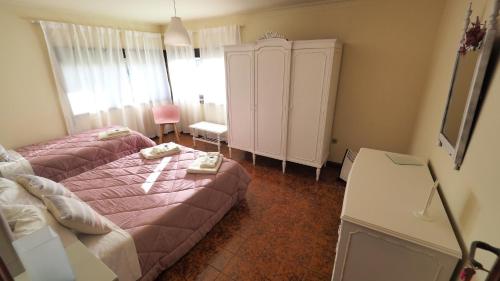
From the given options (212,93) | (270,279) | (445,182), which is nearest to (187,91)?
(212,93)

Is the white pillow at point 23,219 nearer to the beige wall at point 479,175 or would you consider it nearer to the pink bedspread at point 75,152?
the pink bedspread at point 75,152

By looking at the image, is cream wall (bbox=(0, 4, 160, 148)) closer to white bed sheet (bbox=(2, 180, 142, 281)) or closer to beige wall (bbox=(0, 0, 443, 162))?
beige wall (bbox=(0, 0, 443, 162))

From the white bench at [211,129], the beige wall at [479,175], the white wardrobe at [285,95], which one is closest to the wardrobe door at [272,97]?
the white wardrobe at [285,95]

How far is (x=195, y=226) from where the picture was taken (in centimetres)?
194

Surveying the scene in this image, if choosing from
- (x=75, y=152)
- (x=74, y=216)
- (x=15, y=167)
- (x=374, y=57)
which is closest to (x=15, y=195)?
(x=74, y=216)

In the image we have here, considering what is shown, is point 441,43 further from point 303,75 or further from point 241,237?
point 241,237

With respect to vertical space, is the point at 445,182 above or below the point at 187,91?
below

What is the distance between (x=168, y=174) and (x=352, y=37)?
9.42 ft

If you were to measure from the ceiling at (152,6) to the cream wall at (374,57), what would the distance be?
1.14ft

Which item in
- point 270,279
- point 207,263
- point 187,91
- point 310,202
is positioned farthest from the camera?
point 187,91

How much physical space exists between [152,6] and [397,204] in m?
3.68

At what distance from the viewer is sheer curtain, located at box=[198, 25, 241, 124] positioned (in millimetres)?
3830

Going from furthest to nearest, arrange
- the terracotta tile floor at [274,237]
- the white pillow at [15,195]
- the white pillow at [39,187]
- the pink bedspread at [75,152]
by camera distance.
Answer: the pink bedspread at [75,152], the terracotta tile floor at [274,237], the white pillow at [39,187], the white pillow at [15,195]

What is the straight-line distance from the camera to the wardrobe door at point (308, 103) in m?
2.68
